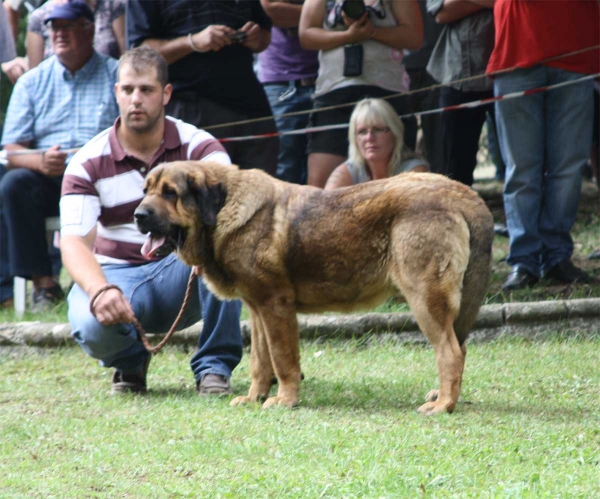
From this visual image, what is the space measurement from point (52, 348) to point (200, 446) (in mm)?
3154

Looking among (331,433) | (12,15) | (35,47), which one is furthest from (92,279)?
(12,15)

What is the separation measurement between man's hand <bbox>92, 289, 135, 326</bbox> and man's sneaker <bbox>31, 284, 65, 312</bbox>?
10.6ft

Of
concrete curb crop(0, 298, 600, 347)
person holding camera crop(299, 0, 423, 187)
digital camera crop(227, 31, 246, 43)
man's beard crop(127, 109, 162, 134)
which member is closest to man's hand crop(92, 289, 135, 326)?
man's beard crop(127, 109, 162, 134)

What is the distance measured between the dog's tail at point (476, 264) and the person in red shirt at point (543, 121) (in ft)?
7.86

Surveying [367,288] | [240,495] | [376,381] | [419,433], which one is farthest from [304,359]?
[240,495]

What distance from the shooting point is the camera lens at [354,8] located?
7676mm

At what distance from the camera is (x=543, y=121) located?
739 centimetres

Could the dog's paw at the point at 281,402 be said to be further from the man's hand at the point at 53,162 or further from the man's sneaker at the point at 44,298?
the man's hand at the point at 53,162

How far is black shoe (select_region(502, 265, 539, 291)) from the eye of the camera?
7535 mm

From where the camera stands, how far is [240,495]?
377 centimetres

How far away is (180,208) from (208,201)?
148mm

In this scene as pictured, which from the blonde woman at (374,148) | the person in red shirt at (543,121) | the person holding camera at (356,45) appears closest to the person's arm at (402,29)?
the person holding camera at (356,45)

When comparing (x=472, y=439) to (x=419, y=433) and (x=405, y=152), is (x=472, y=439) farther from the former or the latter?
(x=405, y=152)

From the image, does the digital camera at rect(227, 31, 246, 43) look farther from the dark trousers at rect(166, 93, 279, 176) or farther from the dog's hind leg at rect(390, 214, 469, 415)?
the dog's hind leg at rect(390, 214, 469, 415)
